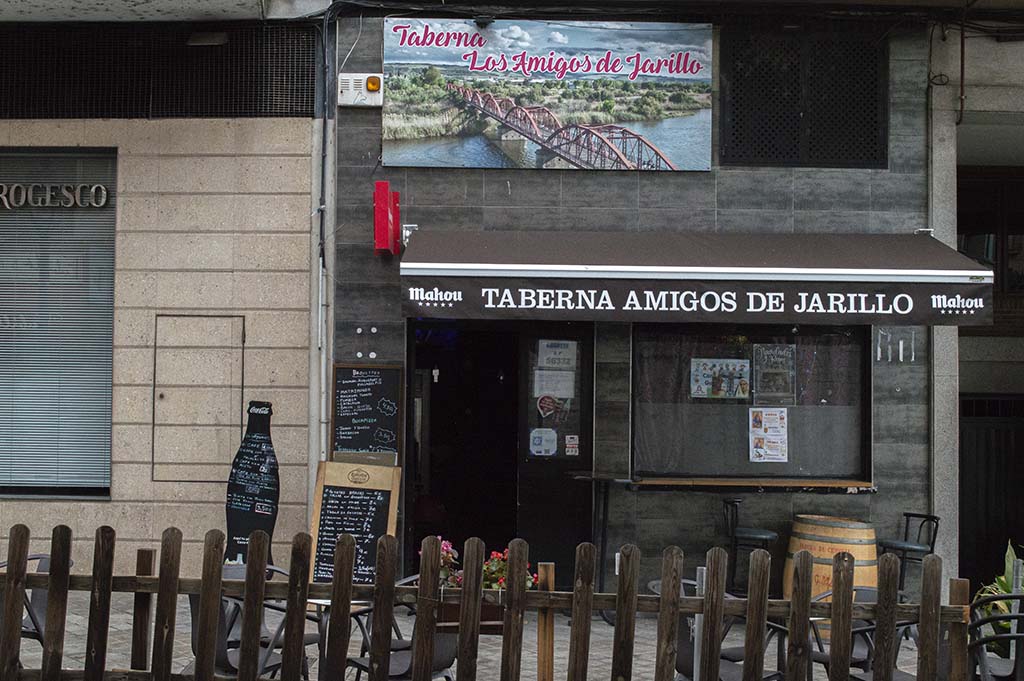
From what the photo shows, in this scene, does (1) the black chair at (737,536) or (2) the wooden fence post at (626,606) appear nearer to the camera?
(2) the wooden fence post at (626,606)

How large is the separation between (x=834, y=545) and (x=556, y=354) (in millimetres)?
2801

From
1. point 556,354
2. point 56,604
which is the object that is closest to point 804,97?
point 556,354

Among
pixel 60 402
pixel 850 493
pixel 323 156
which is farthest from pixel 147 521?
pixel 850 493

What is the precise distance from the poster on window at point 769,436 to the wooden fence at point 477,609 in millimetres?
4212

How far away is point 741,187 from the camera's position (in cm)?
921

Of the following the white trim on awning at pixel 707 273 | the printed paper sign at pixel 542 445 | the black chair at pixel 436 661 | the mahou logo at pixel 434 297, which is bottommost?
the black chair at pixel 436 661

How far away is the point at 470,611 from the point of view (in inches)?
198

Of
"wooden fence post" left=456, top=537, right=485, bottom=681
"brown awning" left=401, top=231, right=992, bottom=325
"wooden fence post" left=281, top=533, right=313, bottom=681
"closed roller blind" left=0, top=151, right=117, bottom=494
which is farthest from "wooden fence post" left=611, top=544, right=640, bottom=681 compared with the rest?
"closed roller blind" left=0, top=151, right=117, bottom=494

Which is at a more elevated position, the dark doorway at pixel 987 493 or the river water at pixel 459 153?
the river water at pixel 459 153

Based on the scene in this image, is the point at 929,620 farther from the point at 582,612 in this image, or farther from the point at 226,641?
the point at 226,641

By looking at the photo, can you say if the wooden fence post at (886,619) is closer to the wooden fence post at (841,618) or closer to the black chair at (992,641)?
the wooden fence post at (841,618)

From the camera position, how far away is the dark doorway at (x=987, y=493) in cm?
1048

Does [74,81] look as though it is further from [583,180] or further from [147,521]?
[583,180]

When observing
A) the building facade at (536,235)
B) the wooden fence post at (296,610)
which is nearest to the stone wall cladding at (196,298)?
the building facade at (536,235)
